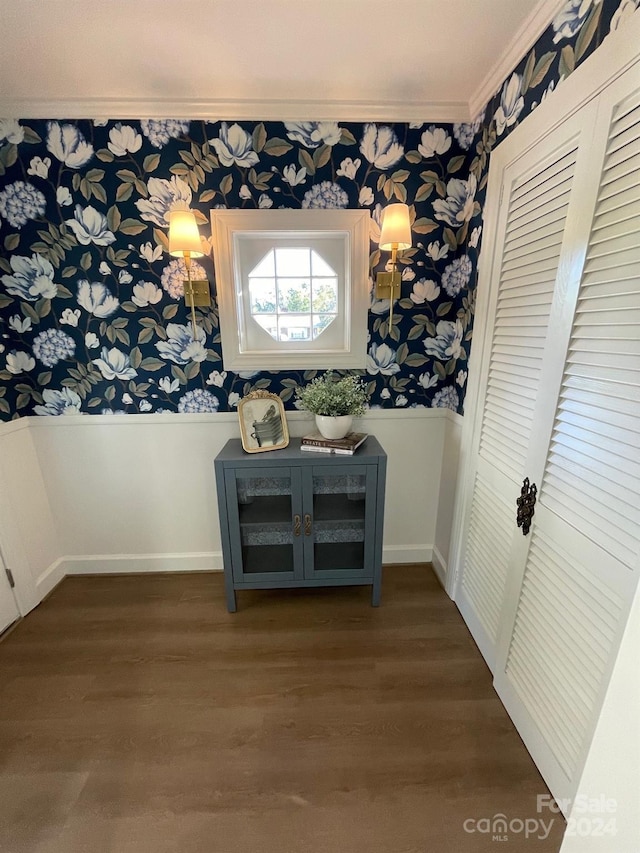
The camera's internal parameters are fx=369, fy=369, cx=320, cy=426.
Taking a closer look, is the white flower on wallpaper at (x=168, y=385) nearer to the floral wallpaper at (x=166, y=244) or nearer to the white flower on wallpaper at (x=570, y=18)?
the floral wallpaper at (x=166, y=244)

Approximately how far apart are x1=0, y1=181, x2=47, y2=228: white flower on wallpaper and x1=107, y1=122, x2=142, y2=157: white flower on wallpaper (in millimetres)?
418

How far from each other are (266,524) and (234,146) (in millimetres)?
1826

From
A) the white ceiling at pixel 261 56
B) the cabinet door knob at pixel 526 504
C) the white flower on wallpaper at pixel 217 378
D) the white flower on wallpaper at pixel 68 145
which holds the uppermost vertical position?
the white ceiling at pixel 261 56

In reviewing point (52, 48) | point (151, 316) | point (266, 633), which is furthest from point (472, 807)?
point (52, 48)

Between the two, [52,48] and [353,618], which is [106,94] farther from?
[353,618]

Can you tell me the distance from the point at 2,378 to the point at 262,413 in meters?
1.30

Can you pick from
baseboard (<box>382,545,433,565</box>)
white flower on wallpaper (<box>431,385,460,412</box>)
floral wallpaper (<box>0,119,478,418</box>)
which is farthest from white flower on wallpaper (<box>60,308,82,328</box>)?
baseboard (<box>382,545,433,565</box>)

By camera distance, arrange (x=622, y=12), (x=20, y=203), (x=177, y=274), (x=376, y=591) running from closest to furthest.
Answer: (x=622, y=12) → (x=20, y=203) → (x=177, y=274) → (x=376, y=591)

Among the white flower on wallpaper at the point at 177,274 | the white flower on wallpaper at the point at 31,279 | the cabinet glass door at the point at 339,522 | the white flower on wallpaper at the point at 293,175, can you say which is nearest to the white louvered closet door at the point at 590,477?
the cabinet glass door at the point at 339,522

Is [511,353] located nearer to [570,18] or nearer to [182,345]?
[570,18]

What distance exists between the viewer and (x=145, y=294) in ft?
6.17

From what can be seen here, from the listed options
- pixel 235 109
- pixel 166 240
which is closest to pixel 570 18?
pixel 235 109

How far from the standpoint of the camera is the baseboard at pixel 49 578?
2047 millimetres

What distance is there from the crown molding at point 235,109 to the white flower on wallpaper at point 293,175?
20cm
